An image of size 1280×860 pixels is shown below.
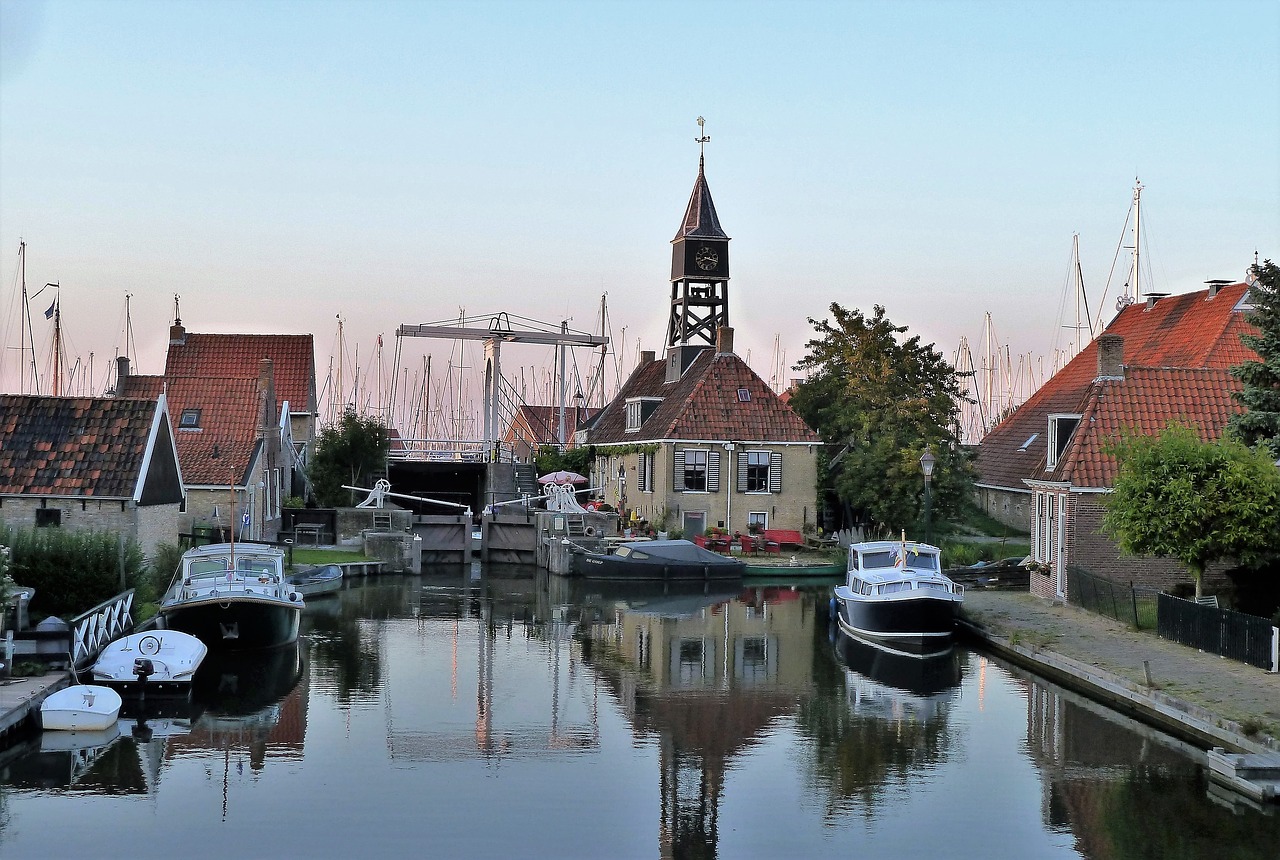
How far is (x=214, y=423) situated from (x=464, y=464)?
19.6 m

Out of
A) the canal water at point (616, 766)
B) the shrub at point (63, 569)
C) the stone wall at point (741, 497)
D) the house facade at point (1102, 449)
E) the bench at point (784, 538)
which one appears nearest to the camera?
the canal water at point (616, 766)

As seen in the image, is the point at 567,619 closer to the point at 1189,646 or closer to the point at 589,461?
the point at 1189,646

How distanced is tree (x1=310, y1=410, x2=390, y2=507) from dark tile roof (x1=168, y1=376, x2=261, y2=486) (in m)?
8.35

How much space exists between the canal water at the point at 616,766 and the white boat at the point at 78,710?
18.4 inches

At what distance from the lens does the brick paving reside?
72.3ft

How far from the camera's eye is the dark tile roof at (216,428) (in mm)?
49344

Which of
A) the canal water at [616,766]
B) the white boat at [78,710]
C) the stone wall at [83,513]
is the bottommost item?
the canal water at [616,766]

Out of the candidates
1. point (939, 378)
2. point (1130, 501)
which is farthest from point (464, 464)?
point (1130, 501)

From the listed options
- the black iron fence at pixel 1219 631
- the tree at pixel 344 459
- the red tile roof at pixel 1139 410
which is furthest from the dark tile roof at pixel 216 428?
the black iron fence at pixel 1219 631

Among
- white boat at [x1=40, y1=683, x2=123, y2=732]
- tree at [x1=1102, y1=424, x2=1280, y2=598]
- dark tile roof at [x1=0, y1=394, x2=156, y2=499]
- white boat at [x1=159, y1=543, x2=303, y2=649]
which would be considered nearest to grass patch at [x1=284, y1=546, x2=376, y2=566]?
dark tile roof at [x1=0, y1=394, x2=156, y2=499]

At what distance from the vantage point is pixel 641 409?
62781 millimetres

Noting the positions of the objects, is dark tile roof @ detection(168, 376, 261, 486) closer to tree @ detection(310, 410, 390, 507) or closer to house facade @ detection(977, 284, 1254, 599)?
tree @ detection(310, 410, 390, 507)

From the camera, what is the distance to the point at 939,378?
56.2m

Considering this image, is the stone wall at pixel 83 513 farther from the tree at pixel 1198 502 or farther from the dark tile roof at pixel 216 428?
the tree at pixel 1198 502
